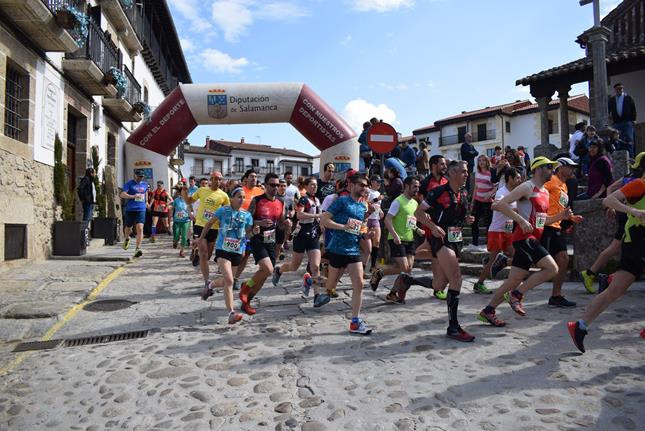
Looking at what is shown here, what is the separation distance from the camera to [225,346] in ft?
14.7

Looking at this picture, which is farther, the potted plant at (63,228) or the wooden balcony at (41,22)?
the potted plant at (63,228)

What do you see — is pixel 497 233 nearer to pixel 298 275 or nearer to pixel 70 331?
pixel 298 275

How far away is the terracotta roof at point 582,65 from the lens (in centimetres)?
1338

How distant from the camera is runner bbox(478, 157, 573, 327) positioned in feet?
16.1

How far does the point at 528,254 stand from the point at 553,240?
1129 mm

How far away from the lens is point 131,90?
16.9 metres

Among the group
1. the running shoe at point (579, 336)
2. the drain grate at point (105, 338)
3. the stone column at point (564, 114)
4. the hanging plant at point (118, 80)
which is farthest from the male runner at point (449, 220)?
the stone column at point (564, 114)

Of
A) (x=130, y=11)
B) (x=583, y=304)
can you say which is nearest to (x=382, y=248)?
(x=583, y=304)

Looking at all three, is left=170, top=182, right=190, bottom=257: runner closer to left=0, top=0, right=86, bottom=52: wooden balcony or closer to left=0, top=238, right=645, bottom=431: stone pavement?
left=0, top=0, right=86, bottom=52: wooden balcony

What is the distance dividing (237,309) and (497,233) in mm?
3698

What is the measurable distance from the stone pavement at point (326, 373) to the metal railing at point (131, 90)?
1182 cm

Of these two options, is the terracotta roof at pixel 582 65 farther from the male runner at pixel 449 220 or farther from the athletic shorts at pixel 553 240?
the male runner at pixel 449 220

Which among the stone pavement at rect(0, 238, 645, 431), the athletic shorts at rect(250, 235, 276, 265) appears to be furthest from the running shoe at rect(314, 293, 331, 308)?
the athletic shorts at rect(250, 235, 276, 265)

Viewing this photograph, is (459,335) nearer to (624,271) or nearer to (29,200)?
(624,271)
